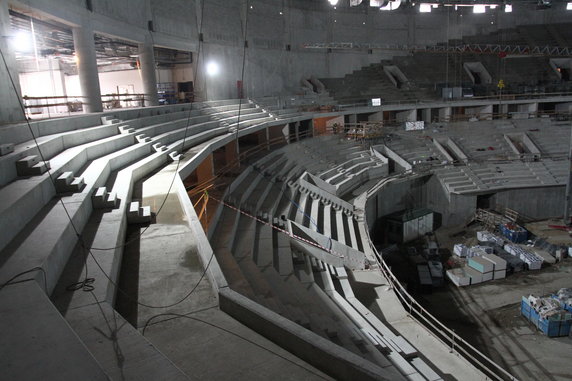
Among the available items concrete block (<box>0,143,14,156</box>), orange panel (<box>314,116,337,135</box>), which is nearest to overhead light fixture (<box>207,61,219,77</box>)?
orange panel (<box>314,116,337,135</box>)

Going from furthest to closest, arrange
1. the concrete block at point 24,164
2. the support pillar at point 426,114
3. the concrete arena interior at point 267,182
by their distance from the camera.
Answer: the support pillar at point 426,114
the concrete block at point 24,164
the concrete arena interior at point 267,182

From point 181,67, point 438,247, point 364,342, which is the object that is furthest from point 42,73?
point 364,342

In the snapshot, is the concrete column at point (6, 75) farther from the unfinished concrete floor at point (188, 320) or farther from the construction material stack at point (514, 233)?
the construction material stack at point (514, 233)

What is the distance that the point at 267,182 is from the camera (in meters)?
15.6

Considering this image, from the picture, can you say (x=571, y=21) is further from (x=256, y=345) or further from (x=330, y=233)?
(x=256, y=345)

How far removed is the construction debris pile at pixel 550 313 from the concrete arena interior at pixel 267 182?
37 cm

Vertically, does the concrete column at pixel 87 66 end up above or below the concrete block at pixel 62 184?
Answer: above

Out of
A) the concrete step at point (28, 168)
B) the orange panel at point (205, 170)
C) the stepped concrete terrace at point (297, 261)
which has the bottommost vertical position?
the stepped concrete terrace at point (297, 261)

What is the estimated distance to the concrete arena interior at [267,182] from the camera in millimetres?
4242

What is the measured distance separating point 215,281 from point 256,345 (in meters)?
1.09

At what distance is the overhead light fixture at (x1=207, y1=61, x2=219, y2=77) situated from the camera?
22.7 m

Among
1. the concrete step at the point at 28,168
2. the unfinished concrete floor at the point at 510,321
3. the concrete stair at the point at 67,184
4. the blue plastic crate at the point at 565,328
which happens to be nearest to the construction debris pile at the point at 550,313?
the blue plastic crate at the point at 565,328

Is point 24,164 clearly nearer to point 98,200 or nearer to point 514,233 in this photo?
point 98,200

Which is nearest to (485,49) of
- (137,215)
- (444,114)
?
(444,114)
